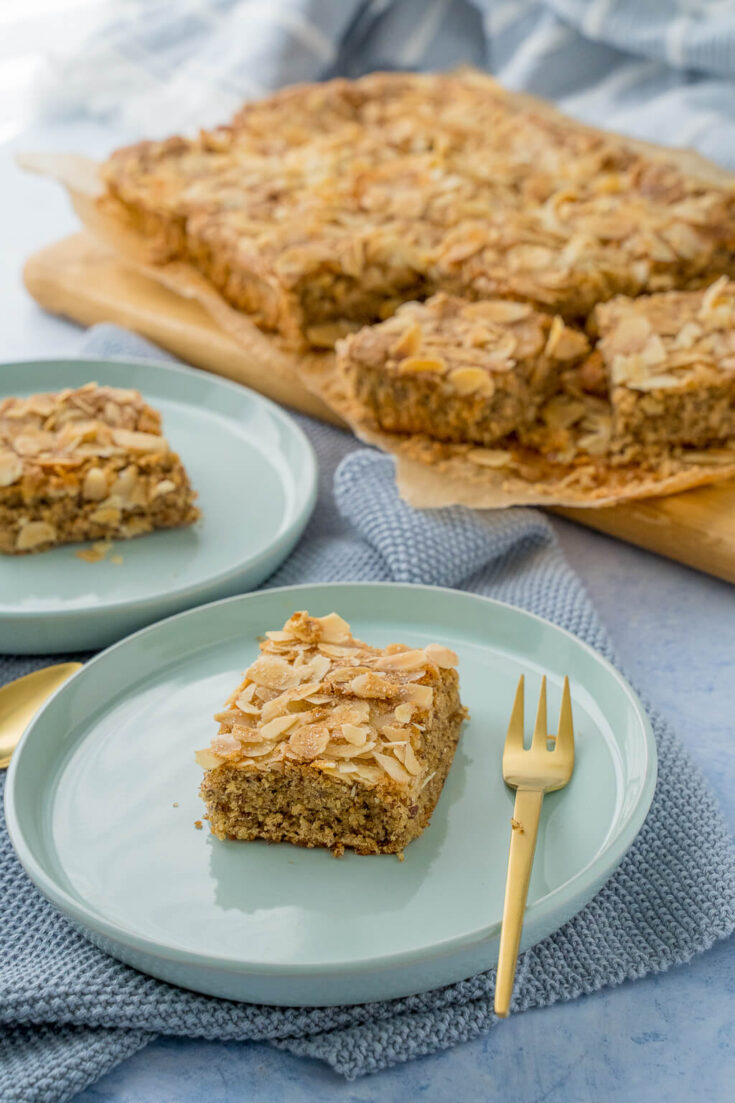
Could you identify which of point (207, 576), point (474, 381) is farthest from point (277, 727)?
point (474, 381)

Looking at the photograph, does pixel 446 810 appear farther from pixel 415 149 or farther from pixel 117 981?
pixel 415 149

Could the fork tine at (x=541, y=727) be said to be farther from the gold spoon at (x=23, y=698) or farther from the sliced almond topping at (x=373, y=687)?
the gold spoon at (x=23, y=698)

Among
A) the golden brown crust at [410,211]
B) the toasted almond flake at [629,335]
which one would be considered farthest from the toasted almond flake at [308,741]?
the golden brown crust at [410,211]

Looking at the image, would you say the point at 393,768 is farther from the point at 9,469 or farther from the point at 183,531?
the point at 9,469

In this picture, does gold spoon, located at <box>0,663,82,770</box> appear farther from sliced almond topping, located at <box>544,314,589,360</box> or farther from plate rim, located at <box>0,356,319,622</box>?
sliced almond topping, located at <box>544,314,589,360</box>

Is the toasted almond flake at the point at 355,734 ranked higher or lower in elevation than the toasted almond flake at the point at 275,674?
higher

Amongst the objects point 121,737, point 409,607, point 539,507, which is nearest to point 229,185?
point 539,507
